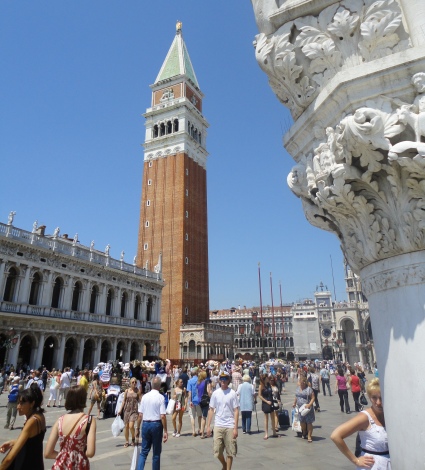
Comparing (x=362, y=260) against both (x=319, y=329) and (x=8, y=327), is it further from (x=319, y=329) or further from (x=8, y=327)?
(x=319, y=329)

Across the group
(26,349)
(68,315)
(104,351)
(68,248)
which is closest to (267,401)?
(26,349)

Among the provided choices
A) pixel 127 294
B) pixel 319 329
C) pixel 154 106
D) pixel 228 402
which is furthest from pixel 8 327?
pixel 319 329

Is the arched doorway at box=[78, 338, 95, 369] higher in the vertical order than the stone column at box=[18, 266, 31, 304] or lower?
lower

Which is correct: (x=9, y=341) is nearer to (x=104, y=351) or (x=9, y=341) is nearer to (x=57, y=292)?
(x=57, y=292)

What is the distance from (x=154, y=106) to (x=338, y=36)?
56501mm

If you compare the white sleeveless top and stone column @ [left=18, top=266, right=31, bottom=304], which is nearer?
the white sleeveless top

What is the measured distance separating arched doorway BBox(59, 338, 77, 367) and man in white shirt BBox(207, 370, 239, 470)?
2813 centimetres

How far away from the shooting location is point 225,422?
5730mm

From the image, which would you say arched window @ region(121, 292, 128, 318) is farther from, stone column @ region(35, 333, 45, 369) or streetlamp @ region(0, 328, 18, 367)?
streetlamp @ region(0, 328, 18, 367)

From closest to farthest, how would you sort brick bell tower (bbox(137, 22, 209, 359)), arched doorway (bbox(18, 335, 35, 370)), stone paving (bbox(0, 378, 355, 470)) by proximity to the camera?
stone paving (bbox(0, 378, 355, 470))
arched doorway (bbox(18, 335, 35, 370))
brick bell tower (bbox(137, 22, 209, 359))

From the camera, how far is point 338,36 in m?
3.15

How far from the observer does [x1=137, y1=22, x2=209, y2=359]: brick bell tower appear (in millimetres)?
46000

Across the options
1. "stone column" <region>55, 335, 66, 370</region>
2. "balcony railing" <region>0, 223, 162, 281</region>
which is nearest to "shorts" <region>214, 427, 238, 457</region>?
"balcony railing" <region>0, 223, 162, 281</region>

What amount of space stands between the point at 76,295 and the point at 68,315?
2.34m
